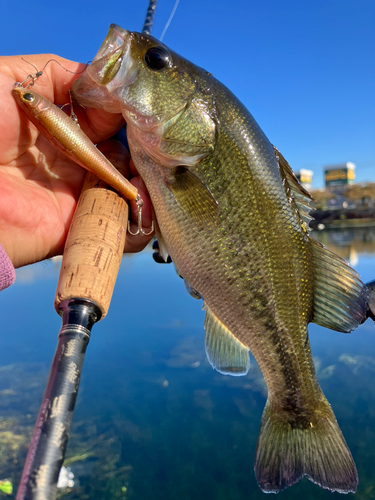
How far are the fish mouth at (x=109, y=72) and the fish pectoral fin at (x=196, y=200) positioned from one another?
16.1 inches

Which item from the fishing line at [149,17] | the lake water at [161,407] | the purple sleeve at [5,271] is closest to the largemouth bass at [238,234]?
the purple sleeve at [5,271]


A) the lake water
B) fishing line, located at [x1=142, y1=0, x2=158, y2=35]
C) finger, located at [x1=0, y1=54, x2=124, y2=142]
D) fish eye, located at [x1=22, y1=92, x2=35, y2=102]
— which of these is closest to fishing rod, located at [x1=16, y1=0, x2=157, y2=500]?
finger, located at [x1=0, y1=54, x2=124, y2=142]

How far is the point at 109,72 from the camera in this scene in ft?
3.99

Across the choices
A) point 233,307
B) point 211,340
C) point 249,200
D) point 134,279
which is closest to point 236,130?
point 249,200

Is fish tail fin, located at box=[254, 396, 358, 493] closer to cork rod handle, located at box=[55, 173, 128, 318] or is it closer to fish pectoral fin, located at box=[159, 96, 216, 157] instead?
cork rod handle, located at box=[55, 173, 128, 318]

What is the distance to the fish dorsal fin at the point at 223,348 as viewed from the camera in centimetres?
138

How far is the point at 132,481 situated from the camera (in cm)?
235

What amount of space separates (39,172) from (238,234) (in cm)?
96

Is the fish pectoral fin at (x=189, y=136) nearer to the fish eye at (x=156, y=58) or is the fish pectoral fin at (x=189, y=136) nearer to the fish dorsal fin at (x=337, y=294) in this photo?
the fish eye at (x=156, y=58)

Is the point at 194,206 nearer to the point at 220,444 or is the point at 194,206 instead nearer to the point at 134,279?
the point at 220,444

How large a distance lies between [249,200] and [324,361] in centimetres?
306

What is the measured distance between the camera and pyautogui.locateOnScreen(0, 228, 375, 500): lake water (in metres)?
2.35

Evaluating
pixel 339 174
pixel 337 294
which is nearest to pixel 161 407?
pixel 337 294

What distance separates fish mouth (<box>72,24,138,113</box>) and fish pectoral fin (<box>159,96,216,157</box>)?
227 millimetres
